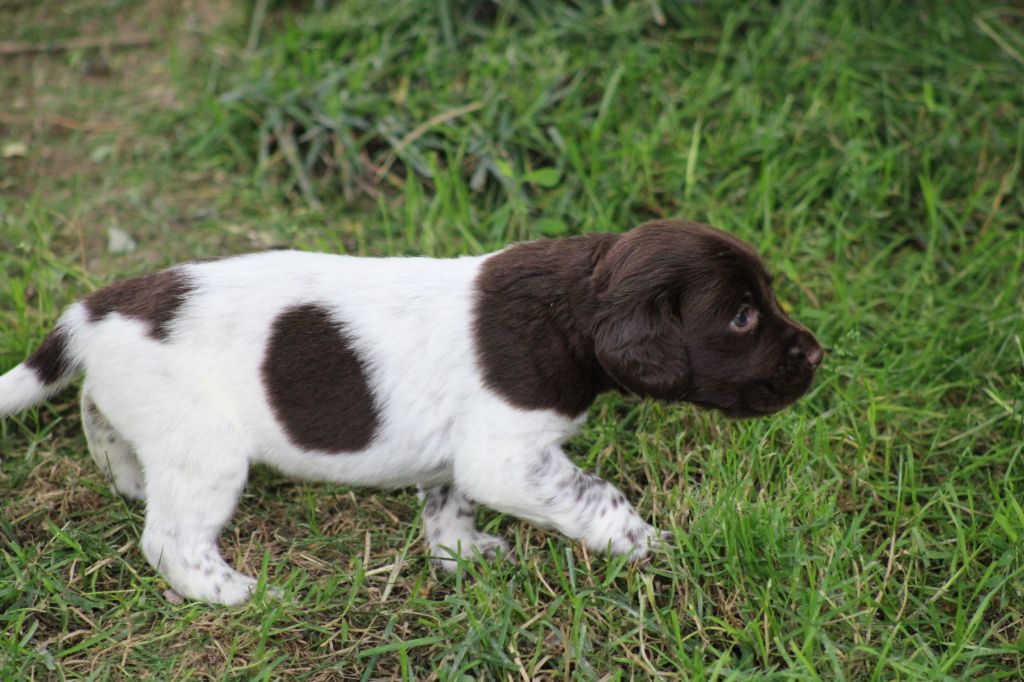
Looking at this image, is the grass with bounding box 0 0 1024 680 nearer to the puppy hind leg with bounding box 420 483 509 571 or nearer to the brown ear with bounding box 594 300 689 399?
the puppy hind leg with bounding box 420 483 509 571

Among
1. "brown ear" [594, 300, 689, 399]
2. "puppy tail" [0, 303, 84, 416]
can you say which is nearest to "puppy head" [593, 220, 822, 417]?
"brown ear" [594, 300, 689, 399]

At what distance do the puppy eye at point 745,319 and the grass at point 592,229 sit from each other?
549 millimetres

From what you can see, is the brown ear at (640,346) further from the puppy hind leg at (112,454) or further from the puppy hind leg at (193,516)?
the puppy hind leg at (112,454)

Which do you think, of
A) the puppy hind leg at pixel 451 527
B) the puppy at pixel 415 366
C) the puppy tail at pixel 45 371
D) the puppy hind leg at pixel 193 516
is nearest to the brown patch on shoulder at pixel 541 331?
the puppy at pixel 415 366

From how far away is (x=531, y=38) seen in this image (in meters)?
6.05

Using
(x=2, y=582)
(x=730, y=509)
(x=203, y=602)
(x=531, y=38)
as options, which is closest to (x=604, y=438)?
(x=730, y=509)

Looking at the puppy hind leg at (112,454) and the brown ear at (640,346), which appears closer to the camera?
the brown ear at (640,346)

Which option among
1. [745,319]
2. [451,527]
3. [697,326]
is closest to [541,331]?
[697,326]

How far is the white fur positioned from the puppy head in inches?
14.1

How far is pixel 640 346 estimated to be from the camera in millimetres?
3551

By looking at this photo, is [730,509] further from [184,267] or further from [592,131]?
[592,131]

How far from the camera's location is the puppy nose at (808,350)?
3832 millimetres

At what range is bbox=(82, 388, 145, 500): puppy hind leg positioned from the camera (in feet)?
13.3

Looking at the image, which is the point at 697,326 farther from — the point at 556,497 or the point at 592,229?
the point at 592,229
